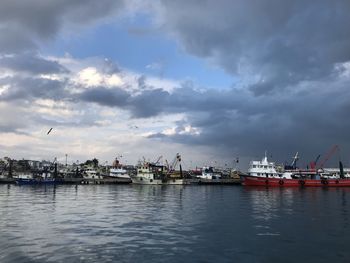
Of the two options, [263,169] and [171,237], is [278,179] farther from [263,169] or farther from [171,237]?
[171,237]

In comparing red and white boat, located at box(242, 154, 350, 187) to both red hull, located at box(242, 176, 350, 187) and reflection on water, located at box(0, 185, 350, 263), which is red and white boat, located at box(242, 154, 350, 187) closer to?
red hull, located at box(242, 176, 350, 187)

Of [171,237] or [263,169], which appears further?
[263,169]

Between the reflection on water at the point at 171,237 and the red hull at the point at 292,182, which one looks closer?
the reflection on water at the point at 171,237

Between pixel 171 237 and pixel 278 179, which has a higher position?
Answer: pixel 278 179

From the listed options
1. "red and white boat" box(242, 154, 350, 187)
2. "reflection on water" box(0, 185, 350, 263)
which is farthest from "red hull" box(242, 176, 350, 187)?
"reflection on water" box(0, 185, 350, 263)

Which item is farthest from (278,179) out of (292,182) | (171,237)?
(171,237)

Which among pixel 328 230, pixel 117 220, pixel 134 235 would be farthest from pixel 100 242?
pixel 328 230

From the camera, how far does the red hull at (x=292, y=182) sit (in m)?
174

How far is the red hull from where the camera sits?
174375 mm

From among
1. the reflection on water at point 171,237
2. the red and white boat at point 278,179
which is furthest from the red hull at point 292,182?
the reflection on water at point 171,237

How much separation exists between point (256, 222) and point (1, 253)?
1344 inches

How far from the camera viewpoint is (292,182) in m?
175

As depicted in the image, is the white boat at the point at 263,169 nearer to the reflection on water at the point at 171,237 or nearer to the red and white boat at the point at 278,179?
the red and white boat at the point at 278,179

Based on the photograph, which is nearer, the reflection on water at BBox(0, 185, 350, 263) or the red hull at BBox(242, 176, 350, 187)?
the reflection on water at BBox(0, 185, 350, 263)
